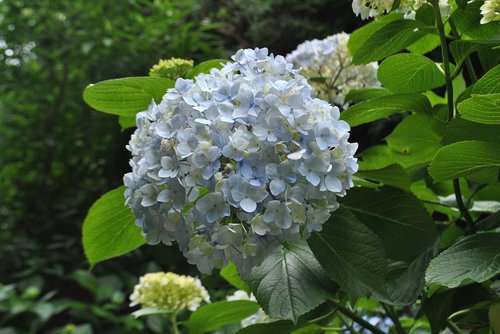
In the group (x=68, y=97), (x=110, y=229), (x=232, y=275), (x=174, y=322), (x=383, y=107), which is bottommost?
(x=68, y=97)

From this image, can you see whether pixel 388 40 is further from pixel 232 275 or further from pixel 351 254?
pixel 232 275

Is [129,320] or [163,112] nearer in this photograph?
[163,112]

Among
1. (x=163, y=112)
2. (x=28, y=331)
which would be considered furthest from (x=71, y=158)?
(x=163, y=112)

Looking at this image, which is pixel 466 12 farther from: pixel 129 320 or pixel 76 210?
pixel 76 210

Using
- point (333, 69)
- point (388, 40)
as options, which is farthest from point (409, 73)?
point (333, 69)

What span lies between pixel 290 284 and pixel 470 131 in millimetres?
196

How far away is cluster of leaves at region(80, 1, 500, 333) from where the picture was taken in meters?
0.52

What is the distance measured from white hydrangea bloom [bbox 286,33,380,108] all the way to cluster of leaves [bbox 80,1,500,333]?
6.0 inches

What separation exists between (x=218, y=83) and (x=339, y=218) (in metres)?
0.16

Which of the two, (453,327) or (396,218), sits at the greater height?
(396,218)

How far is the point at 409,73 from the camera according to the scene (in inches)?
26.3

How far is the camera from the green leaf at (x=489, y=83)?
52 centimetres

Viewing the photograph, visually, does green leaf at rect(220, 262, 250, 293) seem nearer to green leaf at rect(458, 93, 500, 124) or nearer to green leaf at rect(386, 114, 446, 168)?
green leaf at rect(386, 114, 446, 168)

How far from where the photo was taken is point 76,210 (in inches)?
113
